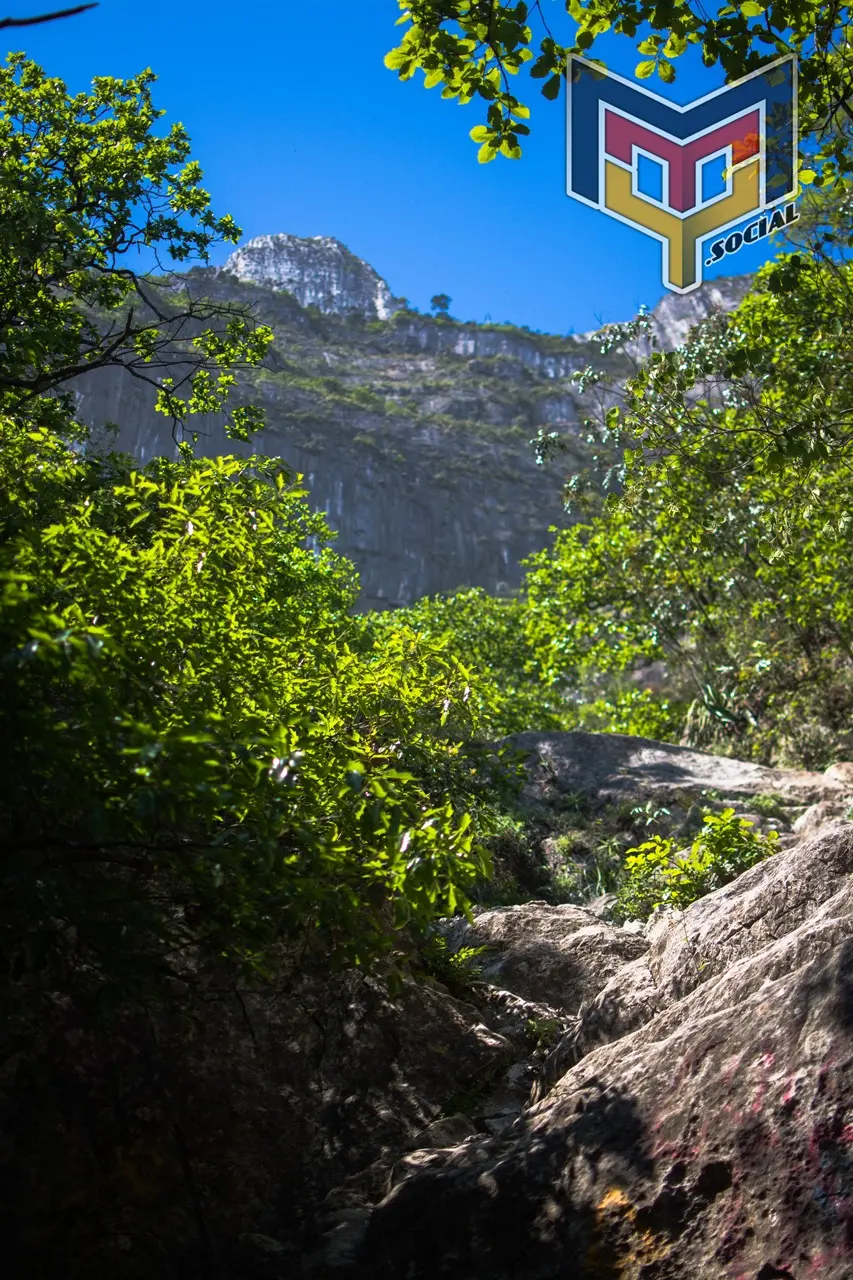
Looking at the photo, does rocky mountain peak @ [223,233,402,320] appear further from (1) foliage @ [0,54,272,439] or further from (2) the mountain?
(1) foliage @ [0,54,272,439]

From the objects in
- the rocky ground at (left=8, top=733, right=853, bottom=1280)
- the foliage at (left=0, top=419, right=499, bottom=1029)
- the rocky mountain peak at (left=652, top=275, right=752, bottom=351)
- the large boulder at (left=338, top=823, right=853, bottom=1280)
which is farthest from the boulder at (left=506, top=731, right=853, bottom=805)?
the rocky mountain peak at (left=652, top=275, right=752, bottom=351)

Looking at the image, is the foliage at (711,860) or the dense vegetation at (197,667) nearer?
the dense vegetation at (197,667)

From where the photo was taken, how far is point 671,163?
9859 mm

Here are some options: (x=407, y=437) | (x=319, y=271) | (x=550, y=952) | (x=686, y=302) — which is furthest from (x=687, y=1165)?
(x=319, y=271)

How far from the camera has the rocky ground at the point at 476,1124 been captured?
315 centimetres

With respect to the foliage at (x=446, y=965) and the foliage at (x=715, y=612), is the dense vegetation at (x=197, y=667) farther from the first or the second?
the foliage at (x=715, y=612)

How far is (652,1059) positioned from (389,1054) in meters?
1.99

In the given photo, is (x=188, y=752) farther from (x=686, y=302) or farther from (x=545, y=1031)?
(x=686, y=302)

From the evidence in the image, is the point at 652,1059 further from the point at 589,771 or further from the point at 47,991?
the point at 589,771

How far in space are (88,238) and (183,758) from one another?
6.85 m

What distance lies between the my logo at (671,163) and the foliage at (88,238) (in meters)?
3.20

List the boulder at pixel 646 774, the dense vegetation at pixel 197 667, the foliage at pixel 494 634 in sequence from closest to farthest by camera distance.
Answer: the dense vegetation at pixel 197 667 → the boulder at pixel 646 774 → the foliage at pixel 494 634

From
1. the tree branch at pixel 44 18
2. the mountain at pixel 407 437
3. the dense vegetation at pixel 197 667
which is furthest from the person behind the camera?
the mountain at pixel 407 437

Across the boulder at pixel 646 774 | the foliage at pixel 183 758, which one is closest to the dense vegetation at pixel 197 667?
the foliage at pixel 183 758
